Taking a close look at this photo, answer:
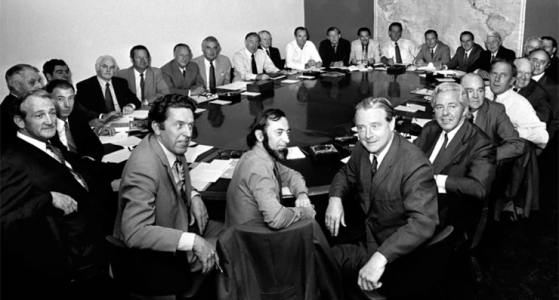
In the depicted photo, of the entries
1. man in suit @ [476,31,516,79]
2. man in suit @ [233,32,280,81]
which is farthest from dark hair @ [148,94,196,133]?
man in suit @ [476,31,516,79]

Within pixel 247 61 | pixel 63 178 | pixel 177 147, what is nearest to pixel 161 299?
pixel 177 147

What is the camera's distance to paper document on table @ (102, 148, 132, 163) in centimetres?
315

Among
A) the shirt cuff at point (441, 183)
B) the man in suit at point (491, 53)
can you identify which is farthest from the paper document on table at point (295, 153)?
the man in suit at point (491, 53)

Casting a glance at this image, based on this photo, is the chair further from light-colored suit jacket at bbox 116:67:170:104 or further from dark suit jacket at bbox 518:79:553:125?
light-colored suit jacket at bbox 116:67:170:104

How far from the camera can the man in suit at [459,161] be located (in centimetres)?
258

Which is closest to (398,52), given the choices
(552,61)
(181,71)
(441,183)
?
(552,61)

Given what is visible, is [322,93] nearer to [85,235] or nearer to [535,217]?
[535,217]

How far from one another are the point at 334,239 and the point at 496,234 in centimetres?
153

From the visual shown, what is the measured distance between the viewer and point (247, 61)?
22.2 feet

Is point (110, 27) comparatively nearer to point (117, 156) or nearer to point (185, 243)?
point (117, 156)

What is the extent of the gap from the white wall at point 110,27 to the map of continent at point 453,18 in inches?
91.2

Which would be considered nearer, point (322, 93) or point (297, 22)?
point (322, 93)

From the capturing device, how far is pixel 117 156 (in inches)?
127

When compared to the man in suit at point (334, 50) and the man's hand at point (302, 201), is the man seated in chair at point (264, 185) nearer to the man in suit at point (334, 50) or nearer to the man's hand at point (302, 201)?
the man's hand at point (302, 201)
